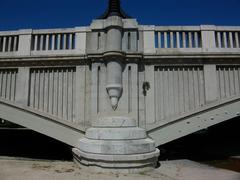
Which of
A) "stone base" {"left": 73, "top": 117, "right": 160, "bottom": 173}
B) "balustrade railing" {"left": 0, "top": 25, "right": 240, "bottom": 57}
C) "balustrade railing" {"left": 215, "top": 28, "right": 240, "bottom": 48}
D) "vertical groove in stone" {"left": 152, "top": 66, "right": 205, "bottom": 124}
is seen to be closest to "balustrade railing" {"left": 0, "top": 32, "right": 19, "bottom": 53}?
"balustrade railing" {"left": 0, "top": 25, "right": 240, "bottom": 57}

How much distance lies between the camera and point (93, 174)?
6.10 metres

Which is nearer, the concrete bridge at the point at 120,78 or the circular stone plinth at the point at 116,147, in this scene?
the circular stone plinth at the point at 116,147

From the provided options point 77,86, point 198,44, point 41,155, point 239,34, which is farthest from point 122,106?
point 239,34

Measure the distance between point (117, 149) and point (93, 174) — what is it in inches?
35.8

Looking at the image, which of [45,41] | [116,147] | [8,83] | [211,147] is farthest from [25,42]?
[211,147]

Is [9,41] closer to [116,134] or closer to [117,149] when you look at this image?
[116,134]

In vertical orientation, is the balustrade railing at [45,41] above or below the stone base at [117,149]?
above

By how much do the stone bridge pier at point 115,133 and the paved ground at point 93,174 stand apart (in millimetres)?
323

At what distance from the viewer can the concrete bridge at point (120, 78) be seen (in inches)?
314

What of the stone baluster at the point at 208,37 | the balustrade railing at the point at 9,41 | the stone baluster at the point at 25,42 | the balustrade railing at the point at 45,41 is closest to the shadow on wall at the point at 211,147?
the stone baluster at the point at 208,37

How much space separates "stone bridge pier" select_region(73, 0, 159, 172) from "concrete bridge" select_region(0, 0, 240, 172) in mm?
49

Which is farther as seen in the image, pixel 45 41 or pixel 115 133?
pixel 45 41

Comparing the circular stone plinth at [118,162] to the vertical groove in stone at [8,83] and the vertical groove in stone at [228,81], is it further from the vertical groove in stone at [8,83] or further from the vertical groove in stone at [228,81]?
the vertical groove in stone at [8,83]

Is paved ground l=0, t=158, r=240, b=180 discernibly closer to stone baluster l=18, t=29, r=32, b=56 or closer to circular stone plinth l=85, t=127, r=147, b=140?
circular stone plinth l=85, t=127, r=147, b=140
